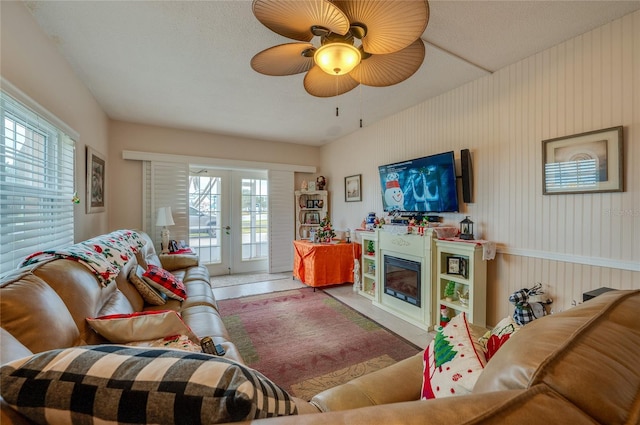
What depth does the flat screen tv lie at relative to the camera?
2873mm

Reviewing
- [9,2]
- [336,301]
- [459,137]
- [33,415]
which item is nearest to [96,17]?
[9,2]

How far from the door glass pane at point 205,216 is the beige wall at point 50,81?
4.88 feet

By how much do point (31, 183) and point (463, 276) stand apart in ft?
11.9

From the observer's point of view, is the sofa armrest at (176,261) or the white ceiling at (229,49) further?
the sofa armrest at (176,261)

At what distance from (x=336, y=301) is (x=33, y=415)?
3.29 m

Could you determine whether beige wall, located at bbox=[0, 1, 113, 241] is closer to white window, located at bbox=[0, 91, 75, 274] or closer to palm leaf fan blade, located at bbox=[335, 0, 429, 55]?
white window, located at bbox=[0, 91, 75, 274]

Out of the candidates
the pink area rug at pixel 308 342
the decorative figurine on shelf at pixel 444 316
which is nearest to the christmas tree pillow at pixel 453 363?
the pink area rug at pixel 308 342

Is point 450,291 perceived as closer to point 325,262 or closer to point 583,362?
point 325,262

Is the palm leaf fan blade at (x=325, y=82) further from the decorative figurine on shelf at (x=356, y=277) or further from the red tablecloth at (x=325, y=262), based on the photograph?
the decorative figurine on shelf at (x=356, y=277)

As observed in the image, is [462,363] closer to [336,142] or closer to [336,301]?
[336,301]

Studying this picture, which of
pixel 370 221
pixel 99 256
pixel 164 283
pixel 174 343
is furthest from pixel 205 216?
pixel 174 343

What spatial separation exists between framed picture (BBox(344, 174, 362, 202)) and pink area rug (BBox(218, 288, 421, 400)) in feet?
5.94

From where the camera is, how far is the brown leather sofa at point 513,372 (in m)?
0.45

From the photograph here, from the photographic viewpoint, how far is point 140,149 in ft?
13.4
